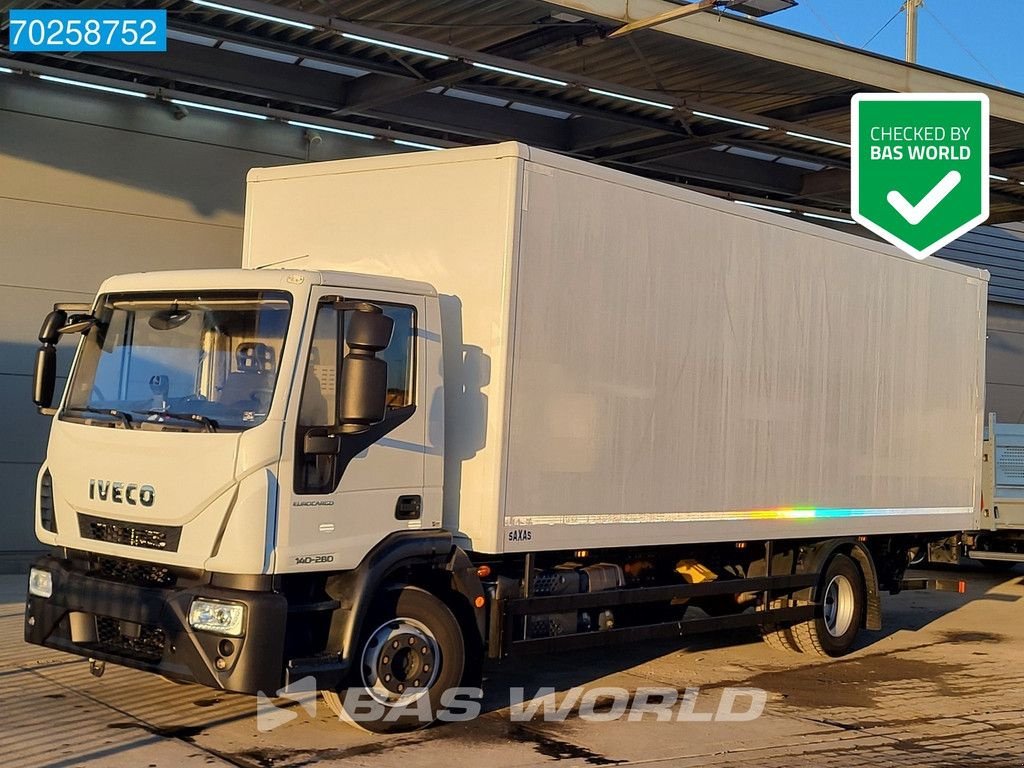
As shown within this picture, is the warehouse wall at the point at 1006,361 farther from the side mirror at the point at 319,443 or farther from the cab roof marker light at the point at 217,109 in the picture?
the side mirror at the point at 319,443

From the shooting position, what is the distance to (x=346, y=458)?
7.29 metres

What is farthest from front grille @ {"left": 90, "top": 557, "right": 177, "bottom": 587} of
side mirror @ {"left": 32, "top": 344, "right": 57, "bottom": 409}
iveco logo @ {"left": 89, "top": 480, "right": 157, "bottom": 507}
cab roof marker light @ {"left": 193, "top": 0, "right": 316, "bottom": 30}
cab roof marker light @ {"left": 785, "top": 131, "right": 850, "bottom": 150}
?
cab roof marker light @ {"left": 785, "top": 131, "right": 850, "bottom": 150}

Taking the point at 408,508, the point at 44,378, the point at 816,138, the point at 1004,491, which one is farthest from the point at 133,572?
the point at 1004,491

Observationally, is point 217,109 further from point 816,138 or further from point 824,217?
point 824,217

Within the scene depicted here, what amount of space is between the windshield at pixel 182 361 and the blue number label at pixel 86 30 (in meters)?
5.13

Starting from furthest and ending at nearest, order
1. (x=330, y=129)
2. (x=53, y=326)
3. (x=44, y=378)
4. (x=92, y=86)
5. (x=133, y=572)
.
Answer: (x=330, y=129) → (x=92, y=86) → (x=44, y=378) → (x=53, y=326) → (x=133, y=572)

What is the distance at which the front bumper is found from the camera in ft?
22.4

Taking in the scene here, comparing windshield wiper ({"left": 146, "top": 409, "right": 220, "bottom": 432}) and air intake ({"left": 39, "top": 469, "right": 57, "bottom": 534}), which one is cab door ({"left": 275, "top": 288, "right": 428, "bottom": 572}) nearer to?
windshield wiper ({"left": 146, "top": 409, "right": 220, "bottom": 432})

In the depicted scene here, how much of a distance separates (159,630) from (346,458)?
137 cm

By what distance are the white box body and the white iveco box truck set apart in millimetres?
21

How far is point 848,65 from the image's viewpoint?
46.7 ft

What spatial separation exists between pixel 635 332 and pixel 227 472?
3.12m

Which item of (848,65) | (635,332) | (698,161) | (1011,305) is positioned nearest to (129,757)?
(635,332)

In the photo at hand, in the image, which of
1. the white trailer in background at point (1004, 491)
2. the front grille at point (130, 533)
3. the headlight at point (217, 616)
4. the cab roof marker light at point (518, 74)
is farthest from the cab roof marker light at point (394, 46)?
the white trailer in background at point (1004, 491)
